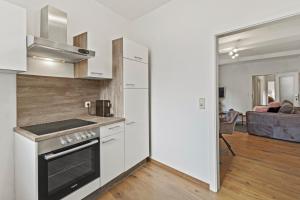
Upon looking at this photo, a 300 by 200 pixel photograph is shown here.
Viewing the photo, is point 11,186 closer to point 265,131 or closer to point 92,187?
point 92,187

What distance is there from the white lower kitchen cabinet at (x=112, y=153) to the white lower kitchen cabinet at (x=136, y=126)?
13 cm

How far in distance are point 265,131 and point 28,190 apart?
5.18 m

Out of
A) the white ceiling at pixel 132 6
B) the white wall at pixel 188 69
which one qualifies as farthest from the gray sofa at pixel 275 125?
the white ceiling at pixel 132 6

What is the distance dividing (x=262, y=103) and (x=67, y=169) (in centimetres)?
823

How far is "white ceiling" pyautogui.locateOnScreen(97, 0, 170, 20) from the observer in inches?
100

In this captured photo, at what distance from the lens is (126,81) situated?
2359mm

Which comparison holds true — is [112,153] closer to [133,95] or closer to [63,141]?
[63,141]

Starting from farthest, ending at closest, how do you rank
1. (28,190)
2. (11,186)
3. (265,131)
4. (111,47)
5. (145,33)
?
(265,131)
(145,33)
(111,47)
(11,186)
(28,190)

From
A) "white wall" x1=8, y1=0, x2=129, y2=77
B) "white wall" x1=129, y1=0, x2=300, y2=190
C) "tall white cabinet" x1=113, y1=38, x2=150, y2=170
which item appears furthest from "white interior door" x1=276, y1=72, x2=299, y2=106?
"white wall" x1=8, y1=0, x2=129, y2=77

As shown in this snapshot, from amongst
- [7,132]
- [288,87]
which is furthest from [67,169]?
[288,87]

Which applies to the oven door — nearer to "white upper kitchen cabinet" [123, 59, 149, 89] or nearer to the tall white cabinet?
the tall white cabinet

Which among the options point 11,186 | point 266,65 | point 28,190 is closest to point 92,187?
point 28,190

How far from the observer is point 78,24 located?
2309 millimetres

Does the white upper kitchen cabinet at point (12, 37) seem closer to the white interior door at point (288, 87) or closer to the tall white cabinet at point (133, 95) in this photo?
the tall white cabinet at point (133, 95)
